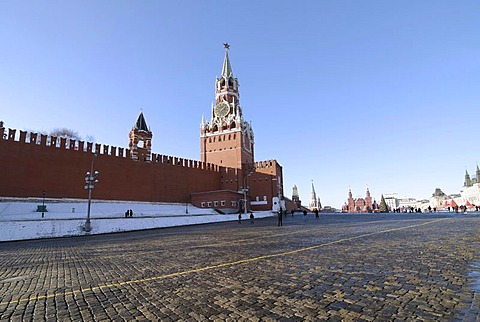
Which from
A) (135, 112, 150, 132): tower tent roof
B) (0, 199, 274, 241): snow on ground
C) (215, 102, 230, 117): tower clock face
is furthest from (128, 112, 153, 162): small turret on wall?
(215, 102, 230, 117): tower clock face

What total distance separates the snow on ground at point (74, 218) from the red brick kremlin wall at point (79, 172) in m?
1.03

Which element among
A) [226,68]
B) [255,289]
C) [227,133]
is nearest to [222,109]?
[227,133]

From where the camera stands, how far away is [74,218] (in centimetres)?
2056

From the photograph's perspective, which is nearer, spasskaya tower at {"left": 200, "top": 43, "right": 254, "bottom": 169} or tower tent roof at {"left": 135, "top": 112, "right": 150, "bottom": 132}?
tower tent roof at {"left": 135, "top": 112, "right": 150, "bottom": 132}

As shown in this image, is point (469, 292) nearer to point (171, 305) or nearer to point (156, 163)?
point (171, 305)

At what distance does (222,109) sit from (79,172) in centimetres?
2984

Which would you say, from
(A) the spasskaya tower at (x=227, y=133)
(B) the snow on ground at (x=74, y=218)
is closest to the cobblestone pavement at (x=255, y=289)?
(B) the snow on ground at (x=74, y=218)

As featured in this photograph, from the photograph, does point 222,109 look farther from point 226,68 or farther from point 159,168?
point 159,168

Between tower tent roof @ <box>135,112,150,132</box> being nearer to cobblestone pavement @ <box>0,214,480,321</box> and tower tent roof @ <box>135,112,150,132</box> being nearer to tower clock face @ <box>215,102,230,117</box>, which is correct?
tower clock face @ <box>215,102,230,117</box>

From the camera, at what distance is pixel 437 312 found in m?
3.15

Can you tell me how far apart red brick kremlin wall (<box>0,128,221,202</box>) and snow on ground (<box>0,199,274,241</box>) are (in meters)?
1.03

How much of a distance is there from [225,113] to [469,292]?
51.0 meters

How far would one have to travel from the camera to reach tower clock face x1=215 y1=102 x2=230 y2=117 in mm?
53541

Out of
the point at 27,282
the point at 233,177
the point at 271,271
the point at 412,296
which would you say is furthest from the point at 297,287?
the point at 233,177
